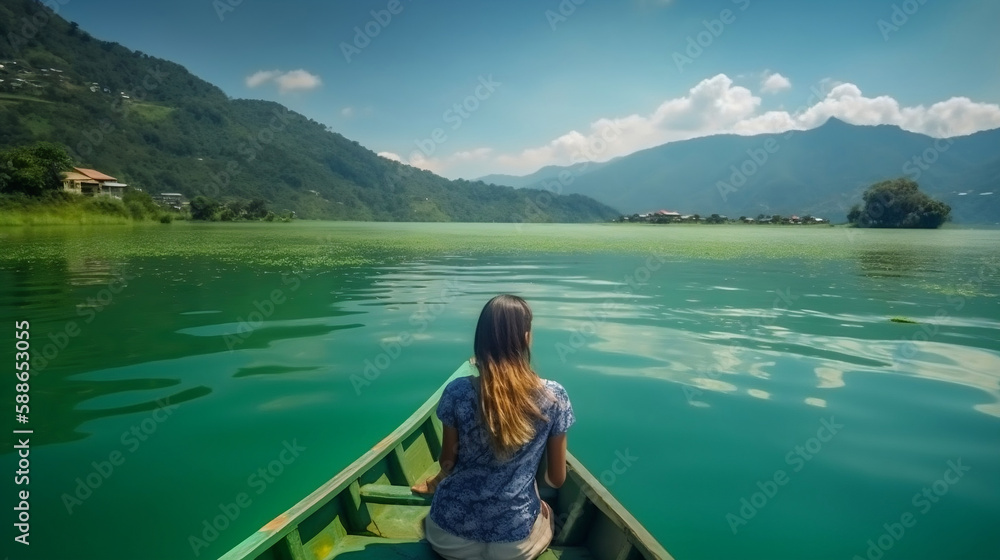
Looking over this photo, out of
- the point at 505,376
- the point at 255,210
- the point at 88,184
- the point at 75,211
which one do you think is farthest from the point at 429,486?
the point at 255,210

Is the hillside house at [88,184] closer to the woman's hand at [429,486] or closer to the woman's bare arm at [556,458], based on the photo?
the woman's hand at [429,486]

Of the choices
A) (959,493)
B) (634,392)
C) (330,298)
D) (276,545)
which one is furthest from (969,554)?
(330,298)

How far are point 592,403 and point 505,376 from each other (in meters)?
5.27

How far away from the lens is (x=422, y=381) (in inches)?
339

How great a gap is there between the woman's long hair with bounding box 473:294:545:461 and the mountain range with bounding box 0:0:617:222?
433ft

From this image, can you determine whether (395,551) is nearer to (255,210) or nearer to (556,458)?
(556,458)

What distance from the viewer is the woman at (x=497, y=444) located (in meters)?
2.84

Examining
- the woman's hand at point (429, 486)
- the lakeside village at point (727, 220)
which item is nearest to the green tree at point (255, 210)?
the lakeside village at point (727, 220)

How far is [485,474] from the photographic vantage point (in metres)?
3.03

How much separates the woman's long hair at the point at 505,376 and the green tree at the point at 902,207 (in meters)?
98.0

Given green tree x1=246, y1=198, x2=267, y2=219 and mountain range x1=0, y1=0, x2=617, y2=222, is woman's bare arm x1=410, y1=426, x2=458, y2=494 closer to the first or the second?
green tree x1=246, y1=198, x2=267, y2=219

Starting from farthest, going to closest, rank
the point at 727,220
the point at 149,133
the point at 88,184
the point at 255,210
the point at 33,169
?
the point at 149,133
the point at 727,220
the point at 255,210
the point at 88,184
the point at 33,169

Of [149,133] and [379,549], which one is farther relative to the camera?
[149,133]

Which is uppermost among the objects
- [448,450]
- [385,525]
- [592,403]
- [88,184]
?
[88,184]
